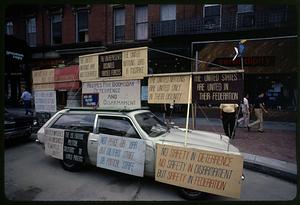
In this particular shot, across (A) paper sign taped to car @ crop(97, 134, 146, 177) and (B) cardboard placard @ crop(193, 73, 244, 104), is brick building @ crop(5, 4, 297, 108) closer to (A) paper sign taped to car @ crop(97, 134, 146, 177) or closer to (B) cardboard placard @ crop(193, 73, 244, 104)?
(B) cardboard placard @ crop(193, 73, 244, 104)

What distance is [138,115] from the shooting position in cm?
487

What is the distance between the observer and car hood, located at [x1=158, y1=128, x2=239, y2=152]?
4102 mm

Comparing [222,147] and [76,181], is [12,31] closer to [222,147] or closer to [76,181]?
[76,181]

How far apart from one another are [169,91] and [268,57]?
8.62 metres

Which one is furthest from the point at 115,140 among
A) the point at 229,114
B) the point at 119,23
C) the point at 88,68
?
the point at 119,23

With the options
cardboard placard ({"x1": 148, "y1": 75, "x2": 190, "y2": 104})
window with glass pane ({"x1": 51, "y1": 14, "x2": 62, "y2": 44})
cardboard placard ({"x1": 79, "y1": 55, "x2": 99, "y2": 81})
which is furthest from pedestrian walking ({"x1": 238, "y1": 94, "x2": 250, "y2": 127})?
window with glass pane ({"x1": 51, "y1": 14, "x2": 62, "y2": 44})

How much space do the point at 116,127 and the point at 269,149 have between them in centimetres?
446

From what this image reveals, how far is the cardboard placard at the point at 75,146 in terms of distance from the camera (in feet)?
16.1

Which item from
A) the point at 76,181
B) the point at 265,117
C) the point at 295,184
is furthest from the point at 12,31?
the point at 295,184

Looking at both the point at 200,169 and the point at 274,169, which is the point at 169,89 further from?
the point at 274,169

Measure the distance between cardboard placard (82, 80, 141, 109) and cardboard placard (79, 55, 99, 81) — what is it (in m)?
0.23

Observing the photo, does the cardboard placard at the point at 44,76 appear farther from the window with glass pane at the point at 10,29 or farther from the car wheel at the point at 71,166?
the window with glass pane at the point at 10,29

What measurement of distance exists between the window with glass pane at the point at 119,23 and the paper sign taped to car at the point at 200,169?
11.2 m

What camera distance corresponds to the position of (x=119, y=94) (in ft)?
17.2
